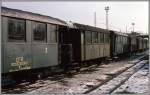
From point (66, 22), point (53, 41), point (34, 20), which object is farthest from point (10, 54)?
point (66, 22)

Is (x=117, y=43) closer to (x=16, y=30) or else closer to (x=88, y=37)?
(x=88, y=37)

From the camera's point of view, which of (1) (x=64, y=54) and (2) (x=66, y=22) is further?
(2) (x=66, y=22)

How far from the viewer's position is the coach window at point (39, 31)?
12695 millimetres

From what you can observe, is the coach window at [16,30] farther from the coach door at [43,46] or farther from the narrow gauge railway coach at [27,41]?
the coach door at [43,46]

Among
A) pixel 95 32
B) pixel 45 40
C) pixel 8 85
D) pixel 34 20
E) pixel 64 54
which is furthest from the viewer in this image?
pixel 95 32

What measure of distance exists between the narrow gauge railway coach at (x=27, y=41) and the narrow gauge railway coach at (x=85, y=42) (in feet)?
10.4

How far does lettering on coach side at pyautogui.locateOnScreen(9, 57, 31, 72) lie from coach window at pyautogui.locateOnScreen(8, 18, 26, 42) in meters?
0.68

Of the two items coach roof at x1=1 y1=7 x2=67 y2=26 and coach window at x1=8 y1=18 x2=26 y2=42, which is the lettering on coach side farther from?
coach roof at x1=1 y1=7 x2=67 y2=26

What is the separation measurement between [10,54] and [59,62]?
494 centimetres

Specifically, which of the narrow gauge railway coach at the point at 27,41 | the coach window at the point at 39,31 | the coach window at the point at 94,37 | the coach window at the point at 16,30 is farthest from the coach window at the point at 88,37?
the coach window at the point at 16,30

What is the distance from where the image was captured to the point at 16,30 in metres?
11.3

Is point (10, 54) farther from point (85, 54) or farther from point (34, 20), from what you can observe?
point (85, 54)

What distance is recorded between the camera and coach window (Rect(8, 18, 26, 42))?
1094 cm

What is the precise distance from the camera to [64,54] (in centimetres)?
1608
